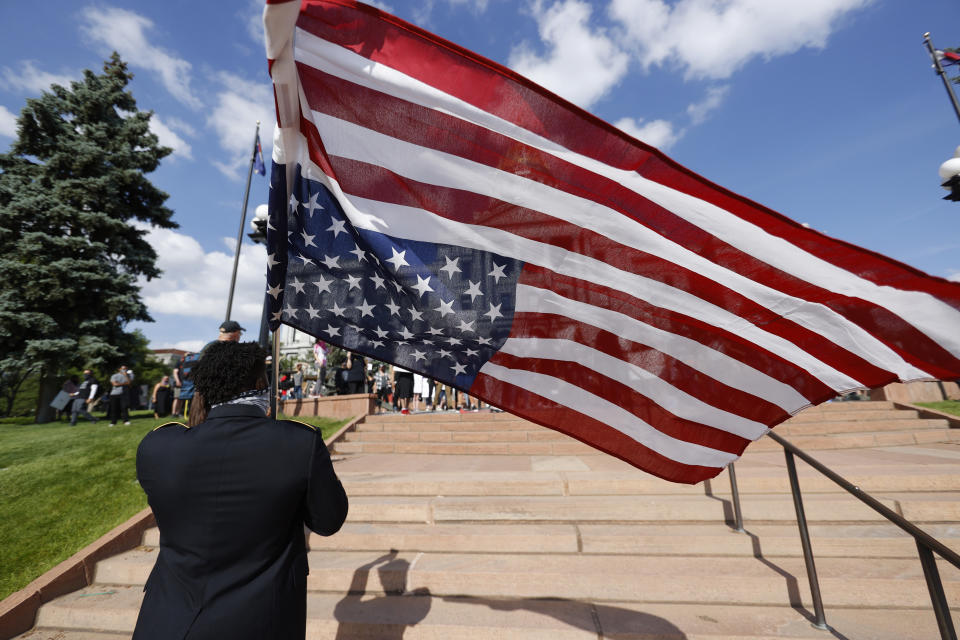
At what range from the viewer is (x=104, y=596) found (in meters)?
4.15

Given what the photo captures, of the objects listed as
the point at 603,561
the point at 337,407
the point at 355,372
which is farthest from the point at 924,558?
the point at 355,372

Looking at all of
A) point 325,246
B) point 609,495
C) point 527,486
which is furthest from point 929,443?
point 325,246

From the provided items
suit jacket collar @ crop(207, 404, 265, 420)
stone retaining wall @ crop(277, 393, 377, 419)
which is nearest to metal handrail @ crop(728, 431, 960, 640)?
suit jacket collar @ crop(207, 404, 265, 420)

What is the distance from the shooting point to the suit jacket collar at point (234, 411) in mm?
1684

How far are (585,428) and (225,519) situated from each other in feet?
5.62

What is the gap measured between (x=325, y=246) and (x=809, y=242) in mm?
2362

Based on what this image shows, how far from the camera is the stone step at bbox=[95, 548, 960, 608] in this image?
362cm

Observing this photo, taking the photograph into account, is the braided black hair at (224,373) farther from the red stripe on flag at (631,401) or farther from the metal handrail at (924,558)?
the metal handrail at (924,558)

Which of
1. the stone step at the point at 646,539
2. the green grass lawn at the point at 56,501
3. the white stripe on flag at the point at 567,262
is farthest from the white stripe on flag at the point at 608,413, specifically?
the green grass lawn at the point at 56,501

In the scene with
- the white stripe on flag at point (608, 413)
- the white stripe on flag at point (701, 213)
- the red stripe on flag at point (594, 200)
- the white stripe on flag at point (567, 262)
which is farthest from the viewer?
the white stripe on flag at point (608, 413)

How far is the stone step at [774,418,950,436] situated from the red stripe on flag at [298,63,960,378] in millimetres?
8143

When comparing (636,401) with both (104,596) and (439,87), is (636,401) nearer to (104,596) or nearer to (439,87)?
(439,87)

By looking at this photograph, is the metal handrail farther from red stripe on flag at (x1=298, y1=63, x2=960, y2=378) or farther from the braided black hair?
the braided black hair

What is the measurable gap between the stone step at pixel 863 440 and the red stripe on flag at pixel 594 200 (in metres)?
6.93
